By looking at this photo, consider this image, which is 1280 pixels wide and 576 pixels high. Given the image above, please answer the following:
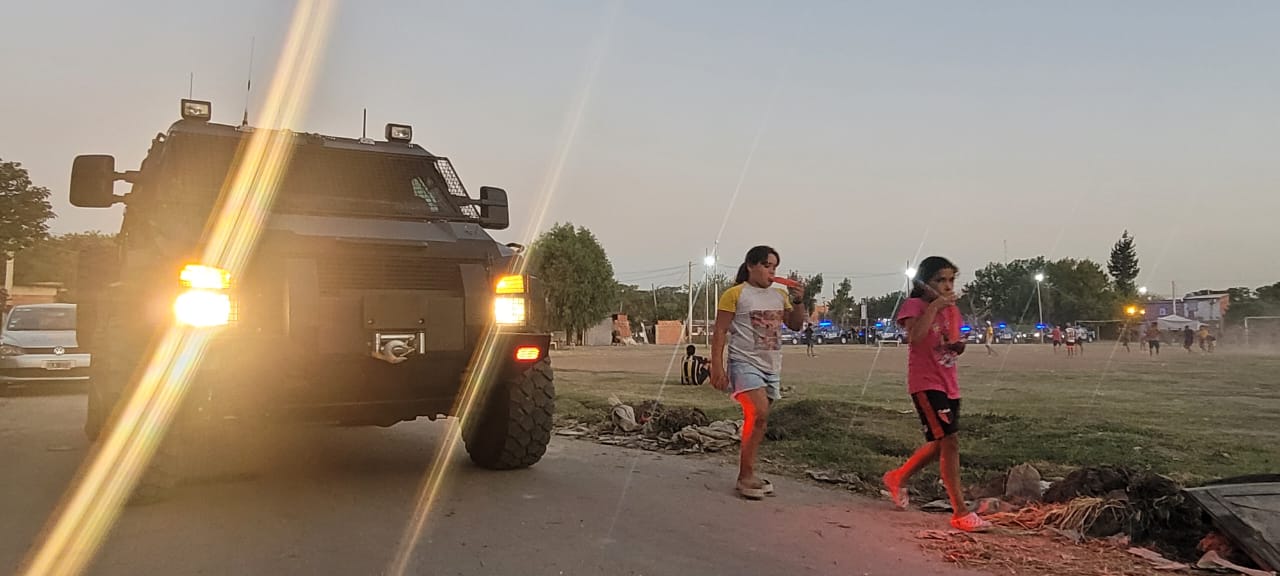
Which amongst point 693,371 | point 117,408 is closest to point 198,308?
point 117,408

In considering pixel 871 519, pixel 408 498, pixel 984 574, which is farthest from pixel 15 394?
pixel 984 574

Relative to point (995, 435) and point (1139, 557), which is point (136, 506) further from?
point (995, 435)

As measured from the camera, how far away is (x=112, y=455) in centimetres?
532

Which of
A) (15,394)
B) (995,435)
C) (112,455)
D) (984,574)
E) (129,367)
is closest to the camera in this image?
(984,574)

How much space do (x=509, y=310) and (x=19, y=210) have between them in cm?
3301

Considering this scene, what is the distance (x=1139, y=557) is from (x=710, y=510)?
7.16 ft

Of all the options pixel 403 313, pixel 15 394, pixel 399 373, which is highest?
pixel 403 313

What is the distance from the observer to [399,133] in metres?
6.92

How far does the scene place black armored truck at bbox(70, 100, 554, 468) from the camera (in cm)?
470

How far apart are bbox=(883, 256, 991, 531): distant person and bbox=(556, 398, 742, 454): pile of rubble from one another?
2872 millimetres

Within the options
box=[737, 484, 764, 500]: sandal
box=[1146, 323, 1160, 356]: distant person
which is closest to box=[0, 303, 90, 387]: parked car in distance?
box=[737, 484, 764, 500]: sandal

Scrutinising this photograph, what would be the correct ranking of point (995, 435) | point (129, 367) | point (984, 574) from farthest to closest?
point (995, 435) → point (129, 367) → point (984, 574)

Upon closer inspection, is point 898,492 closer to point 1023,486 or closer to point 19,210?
point 1023,486

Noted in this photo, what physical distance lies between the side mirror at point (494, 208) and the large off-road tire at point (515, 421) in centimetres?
134
